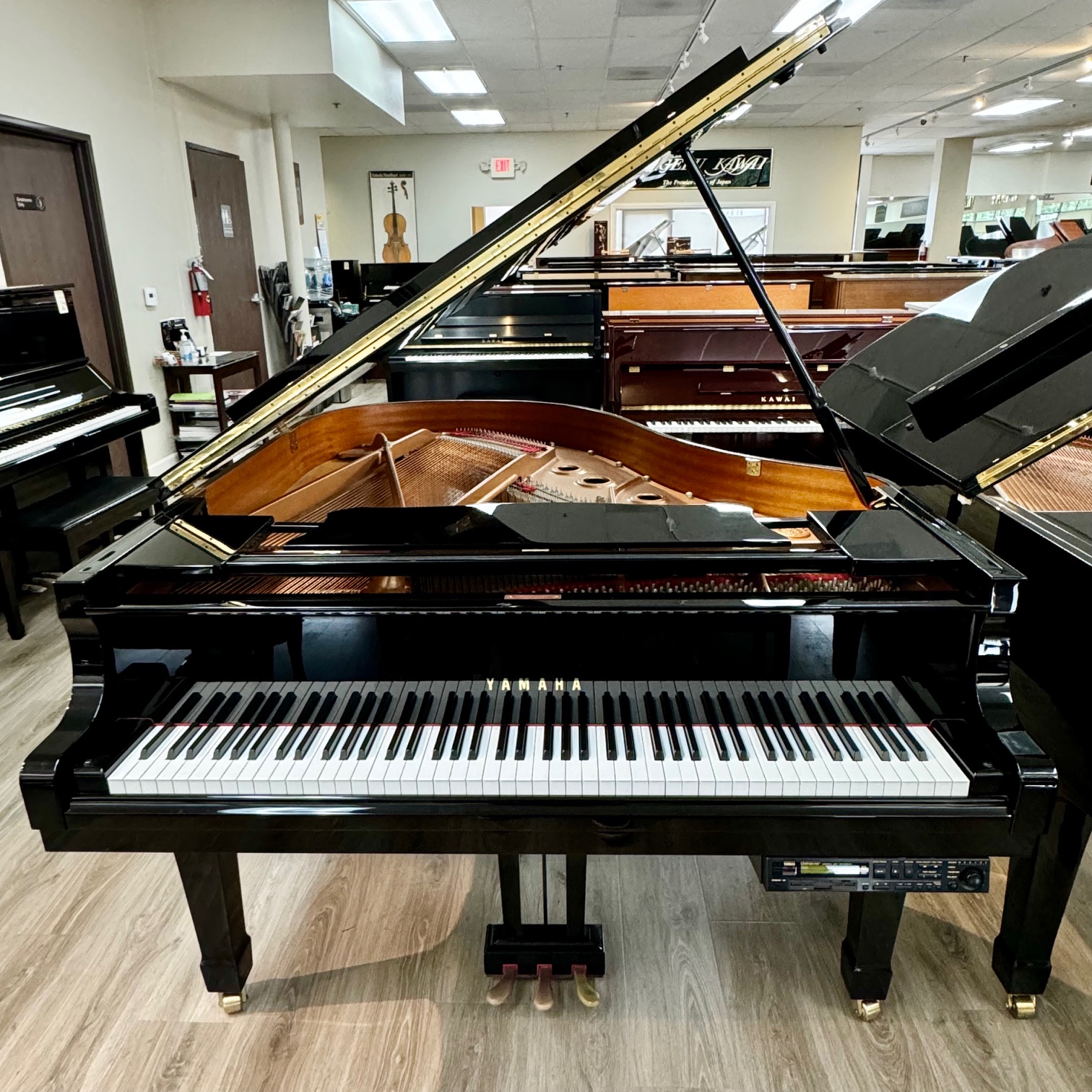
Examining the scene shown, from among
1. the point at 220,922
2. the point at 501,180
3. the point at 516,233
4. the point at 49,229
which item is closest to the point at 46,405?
the point at 49,229

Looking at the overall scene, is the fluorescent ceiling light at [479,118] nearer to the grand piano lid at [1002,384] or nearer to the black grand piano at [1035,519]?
the grand piano lid at [1002,384]

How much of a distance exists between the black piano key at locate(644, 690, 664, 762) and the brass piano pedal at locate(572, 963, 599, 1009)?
80 centimetres

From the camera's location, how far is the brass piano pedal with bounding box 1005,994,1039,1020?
1896 millimetres

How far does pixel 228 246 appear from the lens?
7.79m

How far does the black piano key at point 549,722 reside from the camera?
1483 mm

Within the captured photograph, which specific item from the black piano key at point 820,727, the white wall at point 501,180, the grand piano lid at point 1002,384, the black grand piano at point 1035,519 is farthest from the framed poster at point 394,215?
the black piano key at point 820,727

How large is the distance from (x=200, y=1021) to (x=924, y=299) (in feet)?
19.3

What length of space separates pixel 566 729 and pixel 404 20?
25.9ft

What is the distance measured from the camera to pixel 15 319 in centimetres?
409

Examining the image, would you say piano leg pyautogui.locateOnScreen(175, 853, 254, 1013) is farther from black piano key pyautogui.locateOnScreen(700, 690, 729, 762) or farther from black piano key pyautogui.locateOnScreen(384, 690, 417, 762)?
black piano key pyautogui.locateOnScreen(700, 690, 729, 762)

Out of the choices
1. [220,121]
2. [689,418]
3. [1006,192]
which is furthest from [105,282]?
[1006,192]

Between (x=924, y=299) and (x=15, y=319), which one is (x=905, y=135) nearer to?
(x=924, y=299)

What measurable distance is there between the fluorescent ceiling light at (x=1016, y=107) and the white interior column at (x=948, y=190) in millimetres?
2635

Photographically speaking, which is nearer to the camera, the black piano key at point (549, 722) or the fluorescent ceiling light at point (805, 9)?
the black piano key at point (549, 722)
